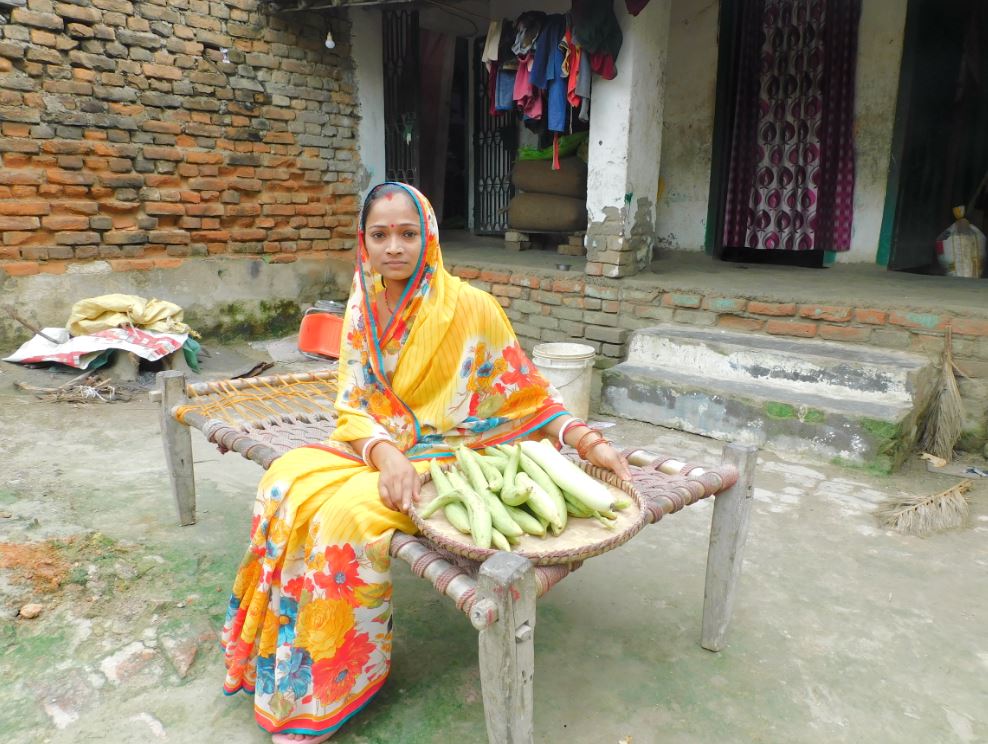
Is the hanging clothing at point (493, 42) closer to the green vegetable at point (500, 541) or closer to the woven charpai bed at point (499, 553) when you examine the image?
the woven charpai bed at point (499, 553)

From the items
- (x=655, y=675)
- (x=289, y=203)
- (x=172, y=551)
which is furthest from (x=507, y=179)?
(x=655, y=675)

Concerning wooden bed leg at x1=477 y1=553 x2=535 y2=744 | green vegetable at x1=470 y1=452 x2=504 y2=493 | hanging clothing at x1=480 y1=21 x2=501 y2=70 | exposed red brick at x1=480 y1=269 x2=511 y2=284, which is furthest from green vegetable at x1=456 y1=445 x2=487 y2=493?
hanging clothing at x1=480 y1=21 x2=501 y2=70

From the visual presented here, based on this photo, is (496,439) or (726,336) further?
(726,336)

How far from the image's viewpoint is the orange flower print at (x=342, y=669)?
6.00 feet

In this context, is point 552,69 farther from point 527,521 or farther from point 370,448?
point 527,521

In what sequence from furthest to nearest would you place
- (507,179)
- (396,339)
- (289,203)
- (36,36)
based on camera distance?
(507,179), (289,203), (36,36), (396,339)

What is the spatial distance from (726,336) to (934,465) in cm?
141

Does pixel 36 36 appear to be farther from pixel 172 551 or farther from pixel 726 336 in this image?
pixel 726 336

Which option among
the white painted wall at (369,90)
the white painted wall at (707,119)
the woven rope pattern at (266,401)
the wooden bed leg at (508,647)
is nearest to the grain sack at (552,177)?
the white painted wall at (707,119)

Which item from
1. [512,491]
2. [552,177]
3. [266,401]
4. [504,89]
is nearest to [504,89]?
[504,89]

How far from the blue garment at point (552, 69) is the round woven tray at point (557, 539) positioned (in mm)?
4219

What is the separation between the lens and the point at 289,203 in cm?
669

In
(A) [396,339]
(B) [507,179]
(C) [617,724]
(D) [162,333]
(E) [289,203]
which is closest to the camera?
(C) [617,724]

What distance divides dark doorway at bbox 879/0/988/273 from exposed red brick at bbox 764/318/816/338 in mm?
1778
